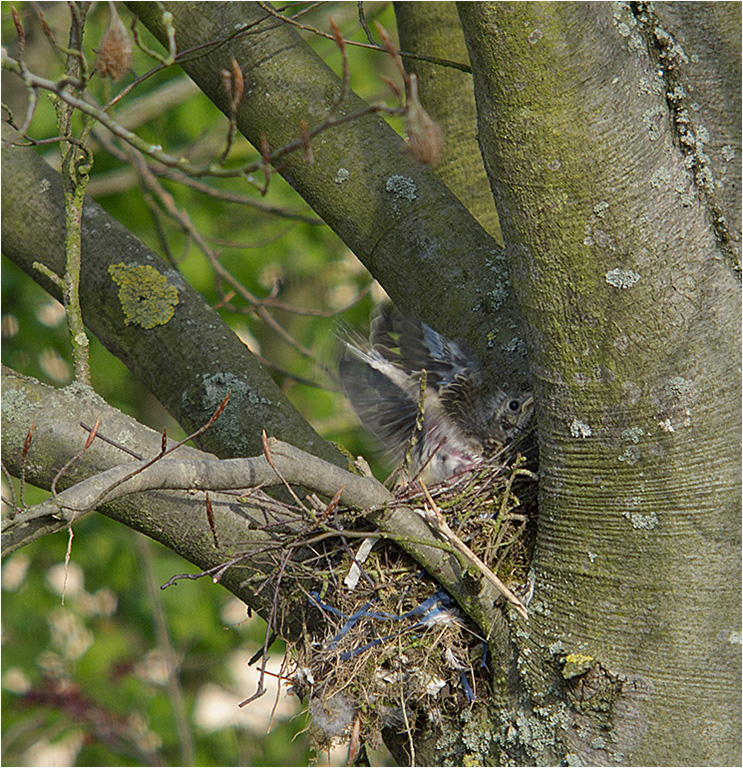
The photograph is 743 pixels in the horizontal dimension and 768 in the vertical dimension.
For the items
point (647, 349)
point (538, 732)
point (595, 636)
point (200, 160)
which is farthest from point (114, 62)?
point (200, 160)

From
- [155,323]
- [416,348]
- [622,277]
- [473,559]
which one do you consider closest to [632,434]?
[622,277]

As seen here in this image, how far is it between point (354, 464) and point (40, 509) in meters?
1.07

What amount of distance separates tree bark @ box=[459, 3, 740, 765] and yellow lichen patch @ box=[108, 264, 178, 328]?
1.05m

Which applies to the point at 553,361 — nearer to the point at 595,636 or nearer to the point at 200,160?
the point at 595,636

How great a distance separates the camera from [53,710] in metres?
4.39

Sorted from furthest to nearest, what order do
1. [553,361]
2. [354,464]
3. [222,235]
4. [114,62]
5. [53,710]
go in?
[222,235] < [53,710] < [354,464] < [553,361] < [114,62]

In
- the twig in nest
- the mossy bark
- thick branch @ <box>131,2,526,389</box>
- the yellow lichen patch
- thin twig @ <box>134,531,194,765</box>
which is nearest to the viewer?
the twig in nest

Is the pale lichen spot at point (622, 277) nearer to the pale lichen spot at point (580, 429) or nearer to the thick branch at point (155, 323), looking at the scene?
the pale lichen spot at point (580, 429)

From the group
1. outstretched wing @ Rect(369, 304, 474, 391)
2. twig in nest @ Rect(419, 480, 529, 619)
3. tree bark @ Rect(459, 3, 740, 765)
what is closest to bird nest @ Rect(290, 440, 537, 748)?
twig in nest @ Rect(419, 480, 529, 619)

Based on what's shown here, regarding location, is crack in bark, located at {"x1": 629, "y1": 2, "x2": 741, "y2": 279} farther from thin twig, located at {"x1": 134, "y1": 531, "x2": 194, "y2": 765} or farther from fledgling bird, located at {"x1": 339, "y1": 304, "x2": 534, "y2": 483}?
thin twig, located at {"x1": 134, "y1": 531, "x2": 194, "y2": 765}

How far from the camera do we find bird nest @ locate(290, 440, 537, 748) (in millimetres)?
1821

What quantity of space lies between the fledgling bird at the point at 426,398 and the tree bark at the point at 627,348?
558 millimetres

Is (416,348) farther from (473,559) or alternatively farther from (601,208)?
(601,208)

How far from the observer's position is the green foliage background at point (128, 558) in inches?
171
